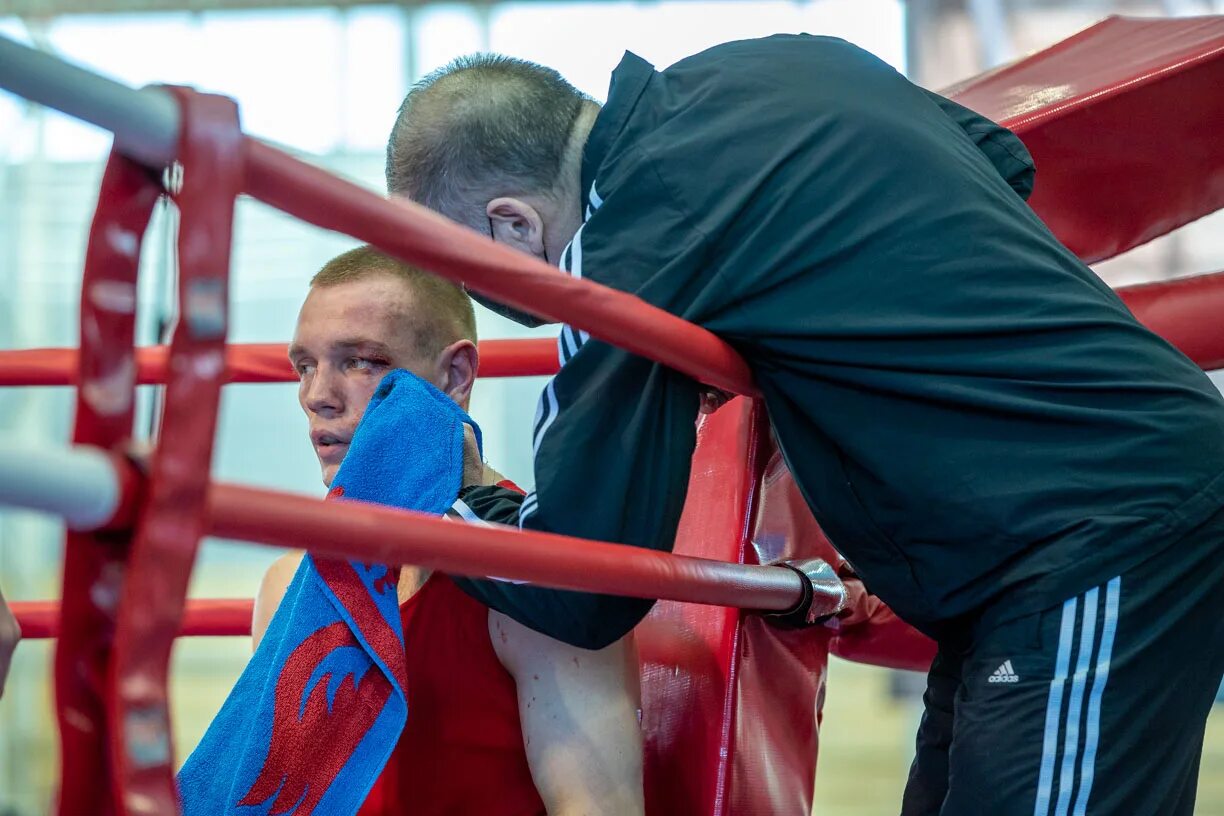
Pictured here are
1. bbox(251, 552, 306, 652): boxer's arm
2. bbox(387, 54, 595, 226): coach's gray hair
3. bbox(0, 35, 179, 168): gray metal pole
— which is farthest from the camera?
bbox(251, 552, 306, 652): boxer's arm

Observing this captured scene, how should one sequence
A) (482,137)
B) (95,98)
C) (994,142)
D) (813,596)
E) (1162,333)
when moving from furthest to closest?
(1162,333), (813,596), (994,142), (482,137), (95,98)

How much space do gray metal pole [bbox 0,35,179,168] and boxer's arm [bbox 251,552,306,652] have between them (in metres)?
0.84

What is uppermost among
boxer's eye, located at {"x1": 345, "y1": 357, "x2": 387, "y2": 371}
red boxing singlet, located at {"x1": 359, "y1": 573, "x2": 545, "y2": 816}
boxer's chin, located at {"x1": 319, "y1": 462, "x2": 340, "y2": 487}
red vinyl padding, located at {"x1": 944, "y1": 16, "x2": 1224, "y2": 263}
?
red vinyl padding, located at {"x1": 944, "y1": 16, "x2": 1224, "y2": 263}

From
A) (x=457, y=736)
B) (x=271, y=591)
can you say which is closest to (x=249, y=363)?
(x=271, y=591)

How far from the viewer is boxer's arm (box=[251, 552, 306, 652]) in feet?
4.29

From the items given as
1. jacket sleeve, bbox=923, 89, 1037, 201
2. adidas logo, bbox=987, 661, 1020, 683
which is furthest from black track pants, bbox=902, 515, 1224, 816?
jacket sleeve, bbox=923, 89, 1037, 201

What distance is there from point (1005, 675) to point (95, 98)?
0.62 meters

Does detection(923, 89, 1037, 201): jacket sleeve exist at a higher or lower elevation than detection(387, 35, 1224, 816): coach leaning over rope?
higher

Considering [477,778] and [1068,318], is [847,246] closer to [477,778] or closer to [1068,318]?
[1068,318]

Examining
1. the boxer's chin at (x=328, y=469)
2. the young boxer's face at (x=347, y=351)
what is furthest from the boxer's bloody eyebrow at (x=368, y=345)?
the boxer's chin at (x=328, y=469)

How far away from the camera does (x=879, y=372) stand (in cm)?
84

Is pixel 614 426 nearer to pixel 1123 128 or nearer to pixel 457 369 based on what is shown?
pixel 457 369

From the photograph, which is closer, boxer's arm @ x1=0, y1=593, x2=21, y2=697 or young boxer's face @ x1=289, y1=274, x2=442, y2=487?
boxer's arm @ x1=0, y1=593, x2=21, y2=697

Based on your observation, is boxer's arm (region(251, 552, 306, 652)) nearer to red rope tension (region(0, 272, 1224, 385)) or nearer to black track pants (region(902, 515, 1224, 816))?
red rope tension (region(0, 272, 1224, 385))
